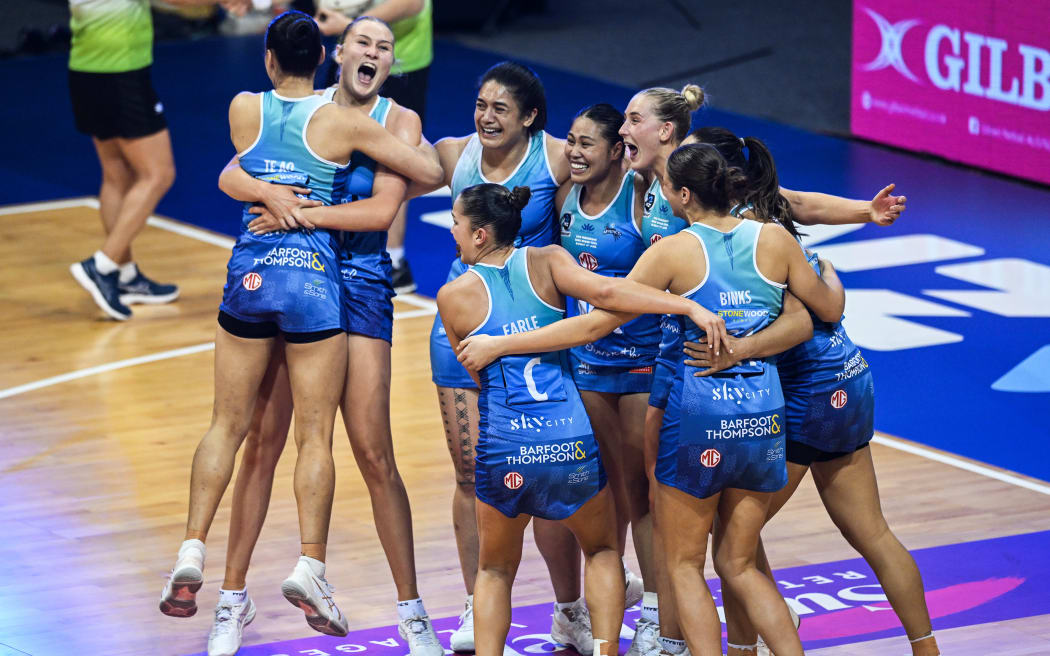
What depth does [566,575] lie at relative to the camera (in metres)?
5.79

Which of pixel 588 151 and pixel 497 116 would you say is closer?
pixel 588 151

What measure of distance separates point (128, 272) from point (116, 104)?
39.5 inches

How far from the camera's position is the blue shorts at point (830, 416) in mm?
5312

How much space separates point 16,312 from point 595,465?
5795mm

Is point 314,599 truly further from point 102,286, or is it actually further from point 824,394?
point 102,286

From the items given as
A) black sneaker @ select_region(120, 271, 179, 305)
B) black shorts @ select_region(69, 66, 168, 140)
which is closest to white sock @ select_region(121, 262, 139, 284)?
black sneaker @ select_region(120, 271, 179, 305)

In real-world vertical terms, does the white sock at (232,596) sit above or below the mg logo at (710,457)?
below

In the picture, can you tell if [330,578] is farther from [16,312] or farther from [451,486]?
[16,312]

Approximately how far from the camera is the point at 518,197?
208 inches

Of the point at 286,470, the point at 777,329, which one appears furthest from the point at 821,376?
the point at 286,470

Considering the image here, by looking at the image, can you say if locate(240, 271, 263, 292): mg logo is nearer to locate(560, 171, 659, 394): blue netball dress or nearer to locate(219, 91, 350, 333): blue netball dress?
locate(219, 91, 350, 333): blue netball dress

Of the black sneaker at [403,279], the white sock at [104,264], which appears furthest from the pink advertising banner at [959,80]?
the white sock at [104,264]

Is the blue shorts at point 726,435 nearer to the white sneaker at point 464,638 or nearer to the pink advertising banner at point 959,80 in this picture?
the white sneaker at point 464,638

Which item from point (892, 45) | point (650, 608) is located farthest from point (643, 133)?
point (892, 45)
